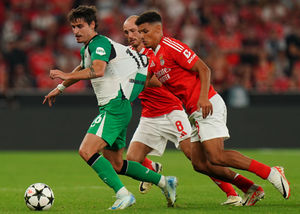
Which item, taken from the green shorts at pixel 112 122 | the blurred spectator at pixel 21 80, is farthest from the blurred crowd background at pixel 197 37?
the green shorts at pixel 112 122

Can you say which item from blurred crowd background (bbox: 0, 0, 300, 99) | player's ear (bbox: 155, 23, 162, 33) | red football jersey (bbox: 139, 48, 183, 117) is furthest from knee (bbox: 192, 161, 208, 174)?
blurred crowd background (bbox: 0, 0, 300, 99)

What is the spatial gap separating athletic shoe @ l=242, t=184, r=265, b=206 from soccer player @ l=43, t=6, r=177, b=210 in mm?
819

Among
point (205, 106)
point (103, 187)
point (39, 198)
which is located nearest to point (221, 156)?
point (205, 106)

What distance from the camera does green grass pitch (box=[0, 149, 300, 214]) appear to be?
A: 22.7 feet

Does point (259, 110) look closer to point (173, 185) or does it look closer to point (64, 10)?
point (64, 10)

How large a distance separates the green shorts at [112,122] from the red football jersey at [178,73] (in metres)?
0.57

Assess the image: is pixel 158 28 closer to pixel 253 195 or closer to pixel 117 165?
pixel 117 165

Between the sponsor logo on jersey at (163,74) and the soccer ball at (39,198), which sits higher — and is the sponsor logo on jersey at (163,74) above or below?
above

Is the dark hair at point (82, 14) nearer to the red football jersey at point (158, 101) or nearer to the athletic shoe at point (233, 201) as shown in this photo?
the red football jersey at point (158, 101)

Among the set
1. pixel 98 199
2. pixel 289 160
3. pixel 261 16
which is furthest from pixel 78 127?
pixel 98 199

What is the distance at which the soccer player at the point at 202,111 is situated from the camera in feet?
22.3

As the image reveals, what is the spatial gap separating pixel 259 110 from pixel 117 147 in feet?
30.7

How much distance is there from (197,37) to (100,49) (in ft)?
35.6

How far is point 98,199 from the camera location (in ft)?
25.8
